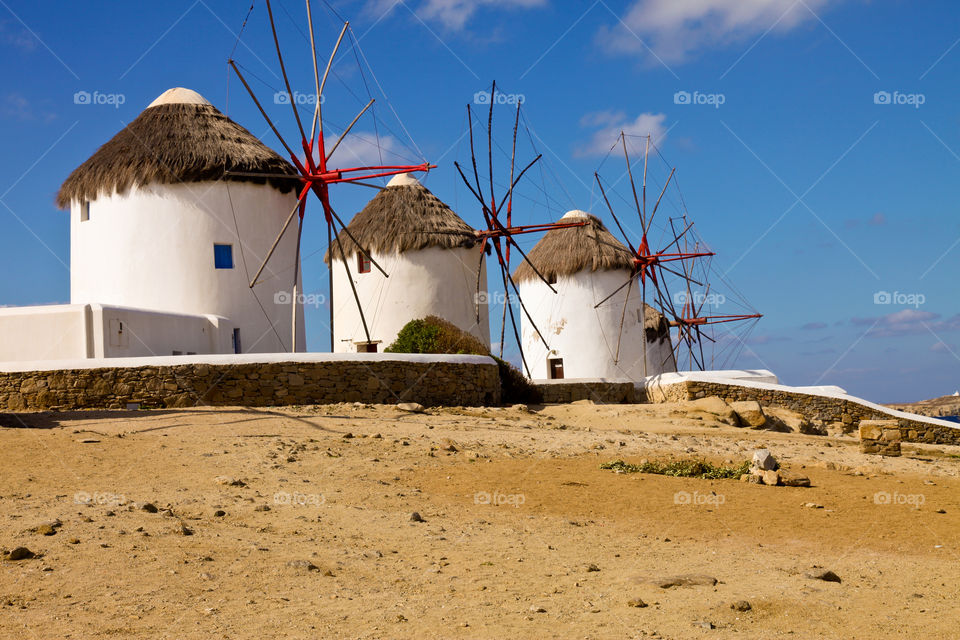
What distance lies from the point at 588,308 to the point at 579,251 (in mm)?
1933

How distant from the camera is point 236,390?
48.3 ft

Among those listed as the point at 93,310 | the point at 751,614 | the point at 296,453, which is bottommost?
the point at 751,614

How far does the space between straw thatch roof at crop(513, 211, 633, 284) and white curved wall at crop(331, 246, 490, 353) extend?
16.4ft

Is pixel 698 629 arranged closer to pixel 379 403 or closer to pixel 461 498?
pixel 461 498

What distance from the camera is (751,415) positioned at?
62.4 feet

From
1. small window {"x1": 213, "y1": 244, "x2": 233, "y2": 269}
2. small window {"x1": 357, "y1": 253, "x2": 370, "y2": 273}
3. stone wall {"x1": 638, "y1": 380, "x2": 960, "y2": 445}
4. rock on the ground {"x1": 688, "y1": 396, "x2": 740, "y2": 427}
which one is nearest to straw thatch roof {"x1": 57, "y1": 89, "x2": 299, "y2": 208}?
small window {"x1": 213, "y1": 244, "x2": 233, "y2": 269}

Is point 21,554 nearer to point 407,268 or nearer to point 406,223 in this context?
point 407,268

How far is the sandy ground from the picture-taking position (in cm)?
508

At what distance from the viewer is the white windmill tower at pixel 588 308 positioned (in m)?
30.3

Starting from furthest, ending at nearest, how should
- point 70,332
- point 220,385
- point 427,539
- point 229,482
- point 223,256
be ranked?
point 223,256, point 70,332, point 220,385, point 229,482, point 427,539

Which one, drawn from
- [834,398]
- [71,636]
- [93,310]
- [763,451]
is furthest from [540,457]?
[834,398]

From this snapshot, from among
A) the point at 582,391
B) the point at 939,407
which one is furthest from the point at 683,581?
the point at 939,407

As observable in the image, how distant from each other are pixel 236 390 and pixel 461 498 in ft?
23.6

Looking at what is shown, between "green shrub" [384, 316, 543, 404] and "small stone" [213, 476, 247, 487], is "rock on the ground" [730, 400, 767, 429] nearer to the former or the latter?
"green shrub" [384, 316, 543, 404]
